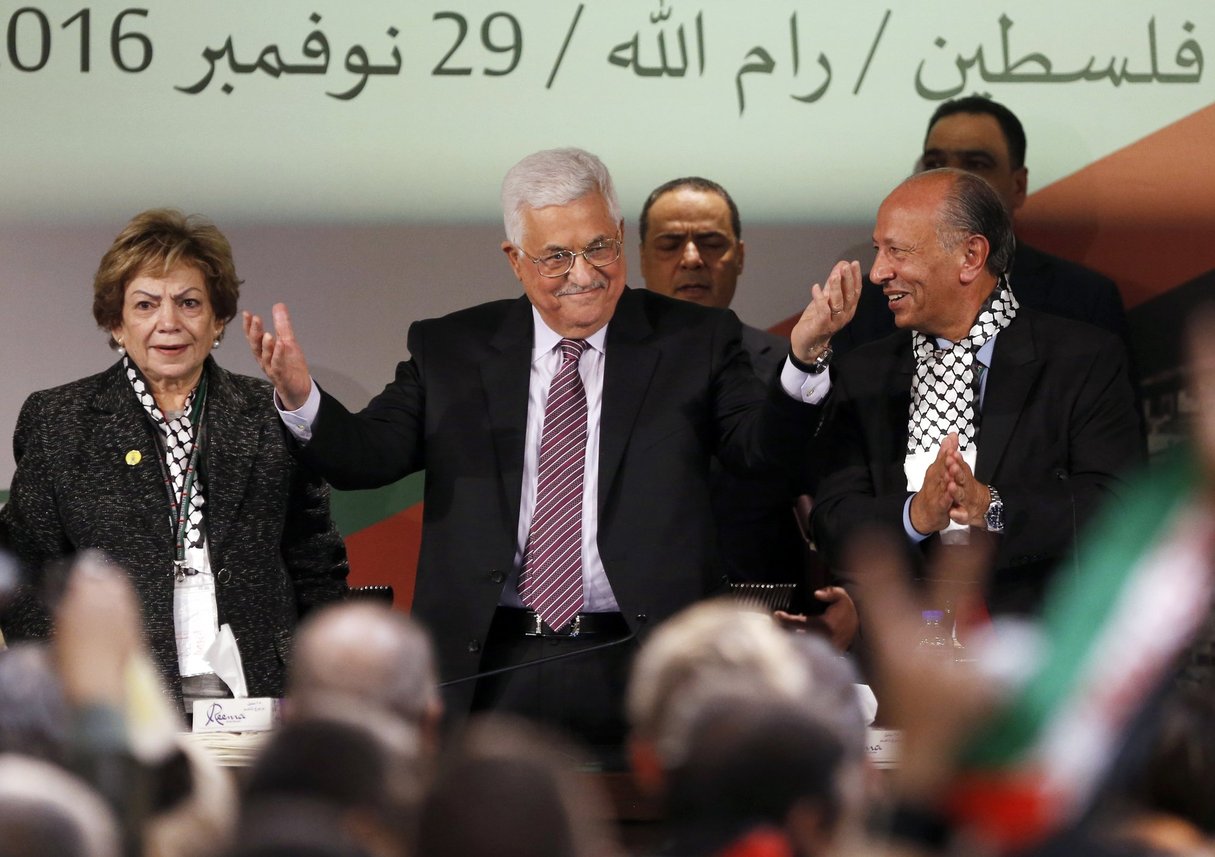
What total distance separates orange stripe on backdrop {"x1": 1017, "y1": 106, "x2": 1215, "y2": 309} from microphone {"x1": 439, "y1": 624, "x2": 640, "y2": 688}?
2.30m

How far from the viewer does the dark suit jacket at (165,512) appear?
3.54 m

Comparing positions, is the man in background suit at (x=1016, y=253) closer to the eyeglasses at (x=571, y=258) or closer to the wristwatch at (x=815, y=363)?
the eyeglasses at (x=571, y=258)

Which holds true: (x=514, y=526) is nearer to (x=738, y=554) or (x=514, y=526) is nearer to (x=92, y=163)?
(x=738, y=554)

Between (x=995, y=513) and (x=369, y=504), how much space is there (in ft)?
7.10

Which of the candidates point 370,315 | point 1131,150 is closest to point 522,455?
point 370,315

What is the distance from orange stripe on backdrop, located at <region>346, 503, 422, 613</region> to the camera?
4.97 m

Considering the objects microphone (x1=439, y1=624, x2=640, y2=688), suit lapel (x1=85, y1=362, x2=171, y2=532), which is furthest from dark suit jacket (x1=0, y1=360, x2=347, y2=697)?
microphone (x1=439, y1=624, x2=640, y2=688)

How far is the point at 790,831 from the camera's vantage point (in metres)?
1.19

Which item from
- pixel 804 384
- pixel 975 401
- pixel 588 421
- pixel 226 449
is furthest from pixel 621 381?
pixel 226 449

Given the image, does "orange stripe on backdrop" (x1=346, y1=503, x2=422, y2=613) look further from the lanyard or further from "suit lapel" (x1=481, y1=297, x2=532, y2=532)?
"suit lapel" (x1=481, y1=297, x2=532, y2=532)

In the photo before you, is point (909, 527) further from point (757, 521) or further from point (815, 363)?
point (757, 521)

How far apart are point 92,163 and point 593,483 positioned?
87.6 inches

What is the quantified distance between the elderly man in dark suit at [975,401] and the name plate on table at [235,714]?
111cm

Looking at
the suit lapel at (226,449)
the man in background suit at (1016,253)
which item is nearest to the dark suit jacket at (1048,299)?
the man in background suit at (1016,253)
